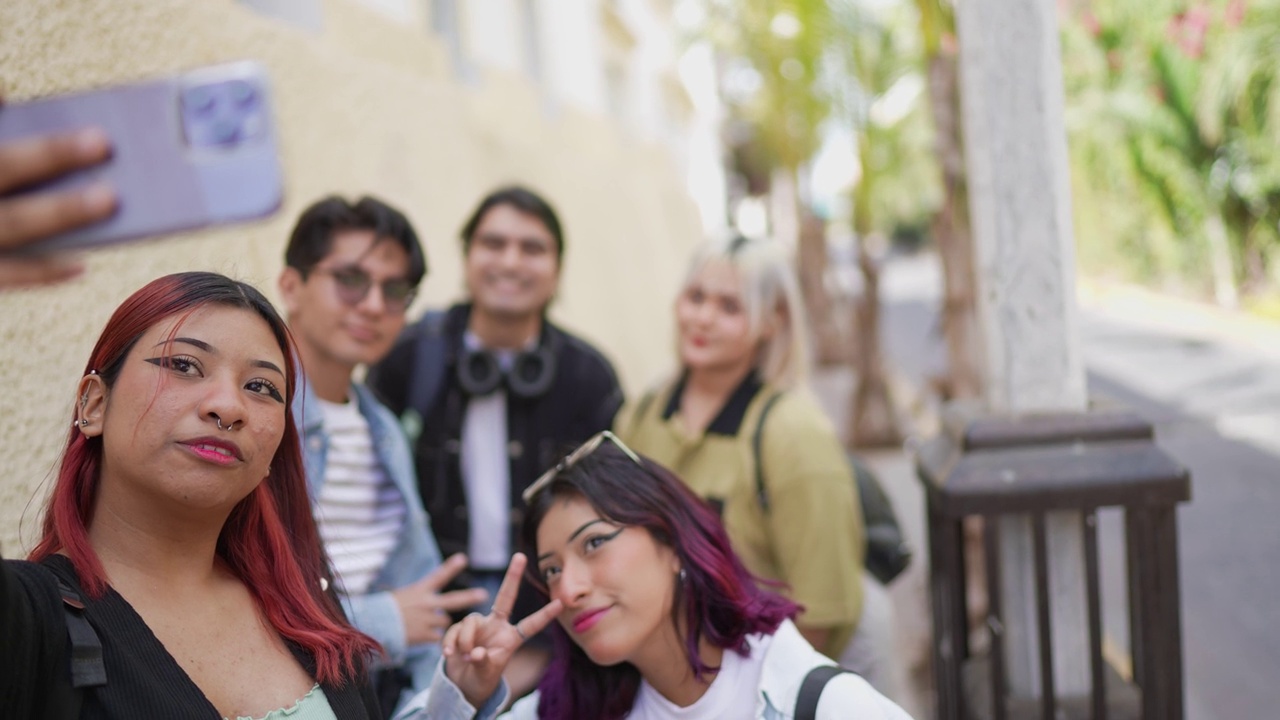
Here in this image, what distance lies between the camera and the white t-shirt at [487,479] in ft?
9.48

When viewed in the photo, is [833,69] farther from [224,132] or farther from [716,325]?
[224,132]

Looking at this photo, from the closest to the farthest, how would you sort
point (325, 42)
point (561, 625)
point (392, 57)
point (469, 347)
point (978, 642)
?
point (561, 625), point (469, 347), point (325, 42), point (978, 642), point (392, 57)

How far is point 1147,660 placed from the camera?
2658 mm

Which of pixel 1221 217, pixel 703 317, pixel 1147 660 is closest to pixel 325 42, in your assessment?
pixel 703 317

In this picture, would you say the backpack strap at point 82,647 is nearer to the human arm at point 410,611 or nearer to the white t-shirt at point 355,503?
the human arm at point 410,611

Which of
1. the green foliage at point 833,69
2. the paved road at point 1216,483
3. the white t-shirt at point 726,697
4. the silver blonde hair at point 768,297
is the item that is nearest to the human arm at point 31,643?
the white t-shirt at point 726,697

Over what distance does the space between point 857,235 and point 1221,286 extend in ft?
33.6

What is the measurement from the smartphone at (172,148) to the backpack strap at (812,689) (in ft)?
3.77

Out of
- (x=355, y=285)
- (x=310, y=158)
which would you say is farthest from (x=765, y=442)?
(x=310, y=158)

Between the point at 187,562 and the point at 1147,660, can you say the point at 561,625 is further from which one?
the point at 1147,660

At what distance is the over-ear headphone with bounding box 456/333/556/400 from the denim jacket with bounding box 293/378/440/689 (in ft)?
1.44

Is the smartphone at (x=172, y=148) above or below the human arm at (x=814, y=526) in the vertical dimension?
above

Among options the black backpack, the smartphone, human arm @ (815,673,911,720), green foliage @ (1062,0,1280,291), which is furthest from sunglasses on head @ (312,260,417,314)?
green foliage @ (1062,0,1280,291)

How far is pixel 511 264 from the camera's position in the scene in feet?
9.93
